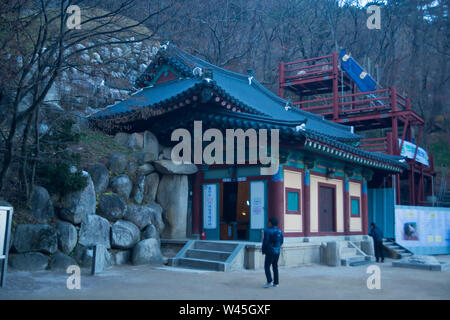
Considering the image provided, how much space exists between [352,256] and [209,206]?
5.99 meters

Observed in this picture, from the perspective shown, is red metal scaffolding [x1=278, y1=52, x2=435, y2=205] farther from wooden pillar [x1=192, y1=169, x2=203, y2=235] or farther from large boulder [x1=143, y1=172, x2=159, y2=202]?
large boulder [x1=143, y1=172, x2=159, y2=202]

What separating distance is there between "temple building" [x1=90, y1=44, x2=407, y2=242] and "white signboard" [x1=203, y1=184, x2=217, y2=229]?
1.4 inches

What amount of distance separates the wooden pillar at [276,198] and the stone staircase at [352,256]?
126 inches

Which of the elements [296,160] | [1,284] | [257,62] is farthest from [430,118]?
[1,284]

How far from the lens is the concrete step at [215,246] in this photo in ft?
41.1

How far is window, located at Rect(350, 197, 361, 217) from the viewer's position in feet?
58.6

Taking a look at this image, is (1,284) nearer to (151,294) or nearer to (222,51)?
(151,294)

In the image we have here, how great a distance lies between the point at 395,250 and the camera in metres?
18.1

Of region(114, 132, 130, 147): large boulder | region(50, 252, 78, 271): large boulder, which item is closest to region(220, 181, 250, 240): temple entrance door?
region(114, 132, 130, 147): large boulder

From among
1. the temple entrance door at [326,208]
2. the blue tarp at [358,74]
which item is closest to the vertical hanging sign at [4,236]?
the temple entrance door at [326,208]

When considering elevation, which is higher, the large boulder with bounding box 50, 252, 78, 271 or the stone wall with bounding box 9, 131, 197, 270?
the stone wall with bounding box 9, 131, 197, 270

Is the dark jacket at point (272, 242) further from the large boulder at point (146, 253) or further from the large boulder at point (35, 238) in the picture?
the large boulder at point (35, 238)
